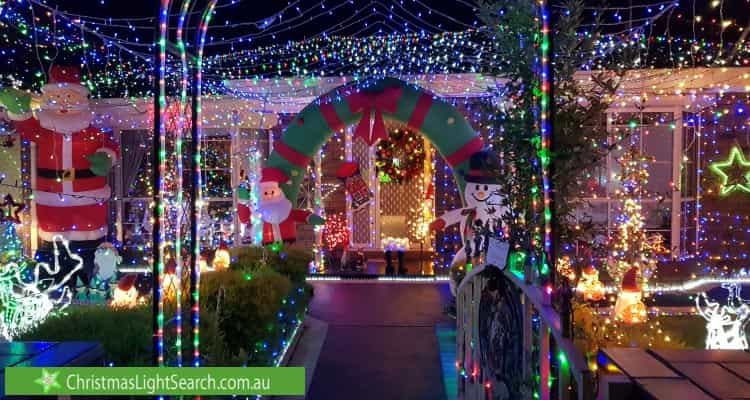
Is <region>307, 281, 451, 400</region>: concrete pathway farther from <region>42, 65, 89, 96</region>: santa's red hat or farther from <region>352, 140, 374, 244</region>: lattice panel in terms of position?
<region>42, 65, 89, 96</region>: santa's red hat

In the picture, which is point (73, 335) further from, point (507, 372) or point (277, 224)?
point (277, 224)

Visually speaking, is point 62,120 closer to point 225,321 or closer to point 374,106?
point 374,106

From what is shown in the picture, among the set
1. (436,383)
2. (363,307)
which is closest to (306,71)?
(363,307)

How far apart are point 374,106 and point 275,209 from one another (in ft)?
6.74

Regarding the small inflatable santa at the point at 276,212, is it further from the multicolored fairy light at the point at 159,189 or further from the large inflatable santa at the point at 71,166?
the multicolored fairy light at the point at 159,189

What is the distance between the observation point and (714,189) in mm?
10742

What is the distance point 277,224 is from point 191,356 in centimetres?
532

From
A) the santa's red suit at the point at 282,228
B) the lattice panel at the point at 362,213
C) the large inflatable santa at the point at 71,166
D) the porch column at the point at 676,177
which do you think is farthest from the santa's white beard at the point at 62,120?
the porch column at the point at 676,177

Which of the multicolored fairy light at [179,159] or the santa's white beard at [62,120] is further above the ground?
the santa's white beard at [62,120]

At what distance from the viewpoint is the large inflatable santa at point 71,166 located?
9047 millimetres

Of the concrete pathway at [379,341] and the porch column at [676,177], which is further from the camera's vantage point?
the porch column at [676,177]

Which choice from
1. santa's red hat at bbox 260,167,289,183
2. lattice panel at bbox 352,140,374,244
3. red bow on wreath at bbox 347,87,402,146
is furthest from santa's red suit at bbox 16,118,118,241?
lattice panel at bbox 352,140,374,244

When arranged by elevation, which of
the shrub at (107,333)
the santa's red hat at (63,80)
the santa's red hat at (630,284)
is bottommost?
the santa's red hat at (630,284)

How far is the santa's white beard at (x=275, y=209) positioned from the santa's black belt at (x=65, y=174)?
3295 mm
